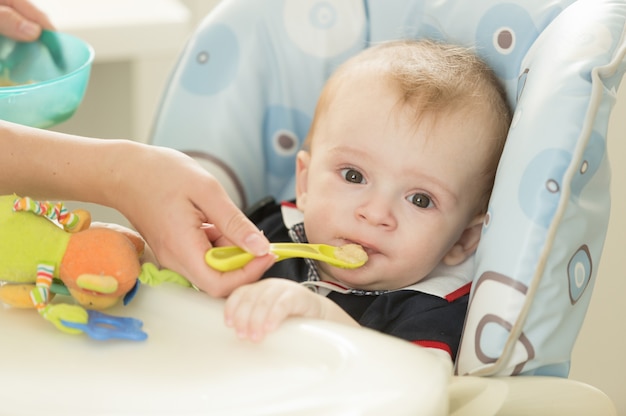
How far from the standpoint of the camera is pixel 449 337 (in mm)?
929

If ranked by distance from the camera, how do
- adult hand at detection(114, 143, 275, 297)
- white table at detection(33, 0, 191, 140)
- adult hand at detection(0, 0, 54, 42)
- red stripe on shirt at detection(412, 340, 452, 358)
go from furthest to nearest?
white table at detection(33, 0, 191, 140)
adult hand at detection(0, 0, 54, 42)
red stripe on shirt at detection(412, 340, 452, 358)
adult hand at detection(114, 143, 275, 297)

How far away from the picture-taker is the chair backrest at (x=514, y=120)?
2.70 ft

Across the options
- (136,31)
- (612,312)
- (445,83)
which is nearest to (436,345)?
(445,83)

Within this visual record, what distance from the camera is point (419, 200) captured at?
39.4 inches

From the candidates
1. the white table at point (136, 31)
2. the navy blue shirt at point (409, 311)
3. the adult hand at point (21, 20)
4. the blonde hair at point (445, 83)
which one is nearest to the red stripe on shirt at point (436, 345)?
the navy blue shirt at point (409, 311)

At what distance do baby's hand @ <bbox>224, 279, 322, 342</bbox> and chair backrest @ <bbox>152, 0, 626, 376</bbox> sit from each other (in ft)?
0.55

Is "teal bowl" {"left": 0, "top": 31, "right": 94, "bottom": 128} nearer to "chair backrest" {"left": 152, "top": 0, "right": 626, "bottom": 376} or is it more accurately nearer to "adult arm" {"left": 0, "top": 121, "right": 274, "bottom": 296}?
"chair backrest" {"left": 152, "top": 0, "right": 626, "bottom": 376}

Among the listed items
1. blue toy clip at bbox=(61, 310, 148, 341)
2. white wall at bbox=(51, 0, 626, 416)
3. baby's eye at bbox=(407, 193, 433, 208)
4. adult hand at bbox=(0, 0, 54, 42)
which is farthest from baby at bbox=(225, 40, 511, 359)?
adult hand at bbox=(0, 0, 54, 42)

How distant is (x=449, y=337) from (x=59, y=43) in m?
0.61

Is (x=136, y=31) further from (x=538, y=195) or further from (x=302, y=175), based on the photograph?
(x=538, y=195)

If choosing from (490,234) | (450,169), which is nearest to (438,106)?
(450,169)

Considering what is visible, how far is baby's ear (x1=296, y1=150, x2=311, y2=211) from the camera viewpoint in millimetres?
1097

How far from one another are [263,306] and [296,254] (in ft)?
0.38

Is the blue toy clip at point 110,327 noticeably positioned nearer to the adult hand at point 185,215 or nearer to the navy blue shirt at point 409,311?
the adult hand at point 185,215
